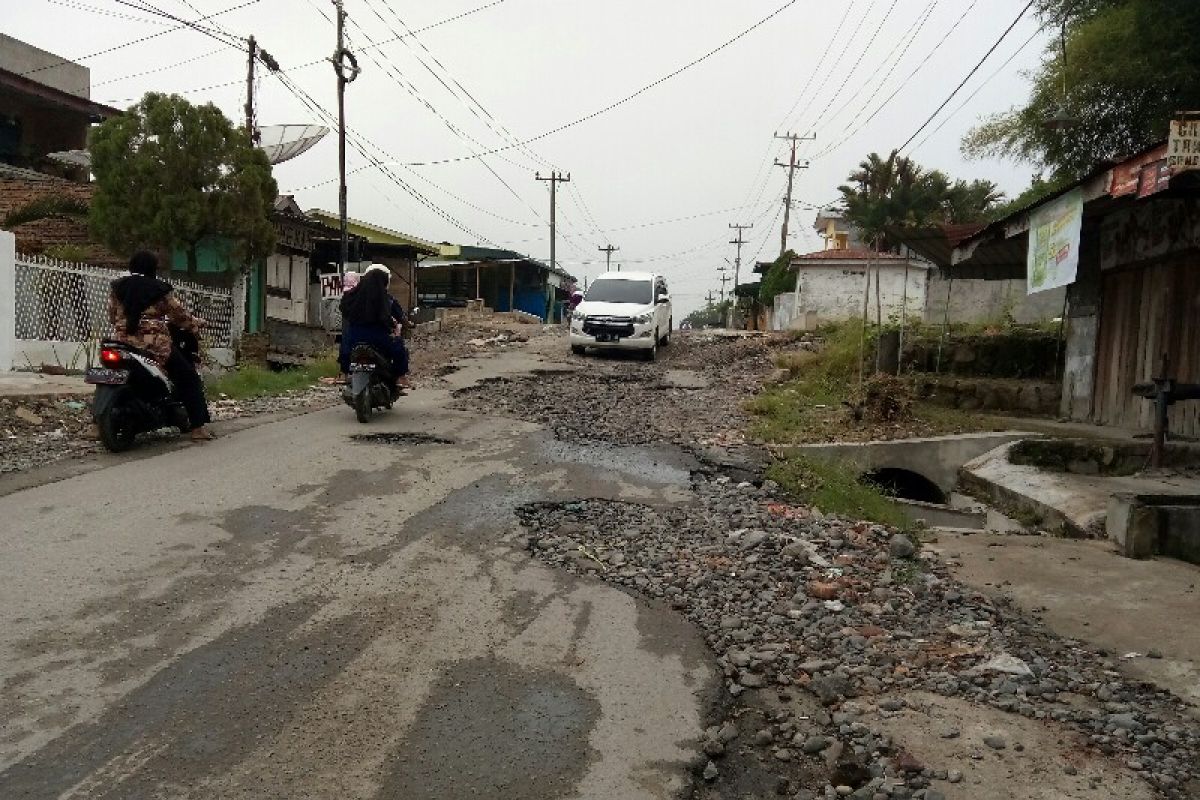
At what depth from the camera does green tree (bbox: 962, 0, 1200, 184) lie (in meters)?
16.3

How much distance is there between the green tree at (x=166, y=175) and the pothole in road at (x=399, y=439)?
32.1ft

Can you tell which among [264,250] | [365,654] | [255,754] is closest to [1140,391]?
[365,654]

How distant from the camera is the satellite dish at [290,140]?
78.5 ft

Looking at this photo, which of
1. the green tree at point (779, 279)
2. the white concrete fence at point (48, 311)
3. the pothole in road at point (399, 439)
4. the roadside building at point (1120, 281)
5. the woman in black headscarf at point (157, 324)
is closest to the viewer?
the woman in black headscarf at point (157, 324)

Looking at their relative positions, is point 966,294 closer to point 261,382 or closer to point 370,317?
point 261,382

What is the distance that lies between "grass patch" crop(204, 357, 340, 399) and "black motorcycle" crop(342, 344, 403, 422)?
3.56 metres

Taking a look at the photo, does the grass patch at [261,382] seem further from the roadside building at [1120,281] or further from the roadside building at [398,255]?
the roadside building at [398,255]

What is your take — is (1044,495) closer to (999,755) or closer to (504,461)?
(504,461)

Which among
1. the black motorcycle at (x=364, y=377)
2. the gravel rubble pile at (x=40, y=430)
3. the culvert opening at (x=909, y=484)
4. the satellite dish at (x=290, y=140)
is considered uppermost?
the satellite dish at (x=290, y=140)

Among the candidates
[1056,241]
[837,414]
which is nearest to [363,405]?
[837,414]

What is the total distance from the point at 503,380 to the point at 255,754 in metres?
10.9

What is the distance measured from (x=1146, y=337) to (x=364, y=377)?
8946 mm

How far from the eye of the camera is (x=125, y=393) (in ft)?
24.1

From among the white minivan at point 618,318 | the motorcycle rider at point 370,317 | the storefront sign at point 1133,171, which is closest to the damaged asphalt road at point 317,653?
the motorcycle rider at point 370,317
